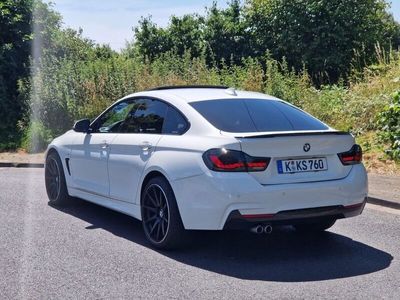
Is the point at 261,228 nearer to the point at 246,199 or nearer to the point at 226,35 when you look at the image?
the point at 246,199

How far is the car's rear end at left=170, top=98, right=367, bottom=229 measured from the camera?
5.58 metres

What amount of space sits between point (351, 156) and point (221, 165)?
1.43 meters

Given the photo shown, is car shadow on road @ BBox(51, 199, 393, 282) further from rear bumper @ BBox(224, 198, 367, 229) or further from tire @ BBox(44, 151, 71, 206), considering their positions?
tire @ BBox(44, 151, 71, 206)

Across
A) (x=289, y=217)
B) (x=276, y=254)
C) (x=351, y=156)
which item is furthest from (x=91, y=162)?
(x=351, y=156)

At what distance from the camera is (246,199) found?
554 cm

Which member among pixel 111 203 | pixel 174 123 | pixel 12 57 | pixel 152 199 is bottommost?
pixel 111 203

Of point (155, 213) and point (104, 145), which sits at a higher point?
point (104, 145)

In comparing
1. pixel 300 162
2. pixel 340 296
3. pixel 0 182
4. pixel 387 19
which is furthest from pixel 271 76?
pixel 387 19

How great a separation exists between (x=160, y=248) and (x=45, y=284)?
1.34 meters

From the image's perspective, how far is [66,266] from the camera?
5.73 meters

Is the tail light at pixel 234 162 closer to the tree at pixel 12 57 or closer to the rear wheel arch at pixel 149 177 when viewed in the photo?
the rear wheel arch at pixel 149 177

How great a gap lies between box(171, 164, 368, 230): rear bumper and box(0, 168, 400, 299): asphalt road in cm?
46

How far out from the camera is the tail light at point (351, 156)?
20.2ft

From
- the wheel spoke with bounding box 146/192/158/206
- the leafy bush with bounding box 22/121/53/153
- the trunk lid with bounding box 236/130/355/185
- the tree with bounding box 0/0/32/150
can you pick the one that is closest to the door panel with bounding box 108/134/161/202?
the wheel spoke with bounding box 146/192/158/206
